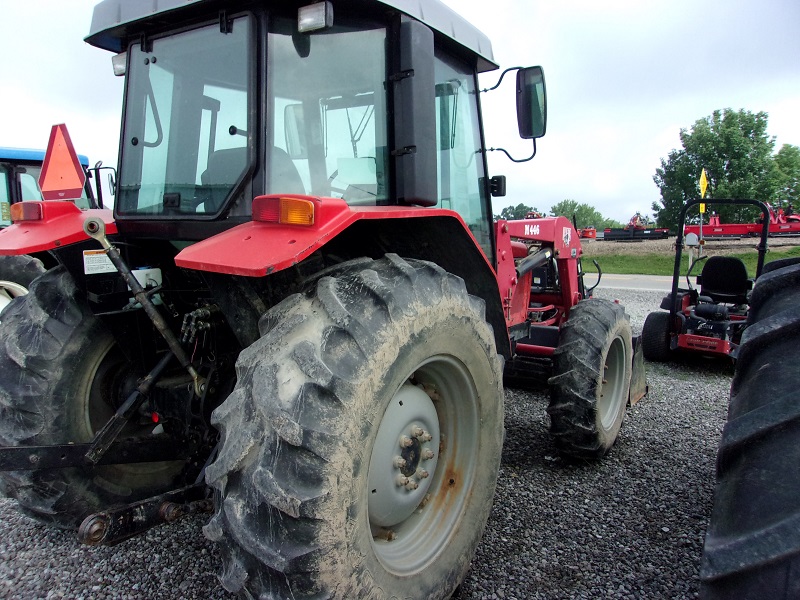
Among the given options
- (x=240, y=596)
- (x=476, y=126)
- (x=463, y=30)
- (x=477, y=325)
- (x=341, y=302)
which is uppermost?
(x=463, y=30)

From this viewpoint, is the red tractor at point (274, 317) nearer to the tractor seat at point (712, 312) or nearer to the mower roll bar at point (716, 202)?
the mower roll bar at point (716, 202)

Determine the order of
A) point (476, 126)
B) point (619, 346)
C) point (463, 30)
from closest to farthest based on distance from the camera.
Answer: point (463, 30) < point (476, 126) < point (619, 346)

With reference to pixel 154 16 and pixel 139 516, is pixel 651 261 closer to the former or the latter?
pixel 154 16

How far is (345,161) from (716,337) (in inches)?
212

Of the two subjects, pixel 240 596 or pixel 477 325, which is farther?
pixel 477 325

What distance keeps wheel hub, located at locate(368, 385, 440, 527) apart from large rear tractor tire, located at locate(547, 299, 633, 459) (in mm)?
1523

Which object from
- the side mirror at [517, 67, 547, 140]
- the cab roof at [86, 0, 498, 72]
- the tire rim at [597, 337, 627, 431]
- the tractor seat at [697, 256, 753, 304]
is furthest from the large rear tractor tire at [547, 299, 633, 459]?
the tractor seat at [697, 256, 753, 304]

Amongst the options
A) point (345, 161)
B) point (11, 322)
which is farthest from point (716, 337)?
point (11, 322)

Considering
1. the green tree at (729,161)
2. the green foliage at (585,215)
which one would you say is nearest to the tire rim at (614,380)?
the green tree at (729,161)

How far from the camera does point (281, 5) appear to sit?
2.03m

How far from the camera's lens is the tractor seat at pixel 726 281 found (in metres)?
6.79

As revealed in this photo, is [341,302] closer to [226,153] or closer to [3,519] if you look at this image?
[226,153]

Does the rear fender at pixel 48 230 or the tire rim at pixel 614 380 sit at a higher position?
the rear fender at pixel 48 230

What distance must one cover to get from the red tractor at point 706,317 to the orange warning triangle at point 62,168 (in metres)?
5.25
